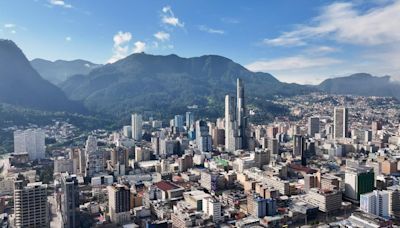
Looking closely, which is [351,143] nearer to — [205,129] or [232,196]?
[205,129]

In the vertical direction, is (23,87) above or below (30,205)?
above

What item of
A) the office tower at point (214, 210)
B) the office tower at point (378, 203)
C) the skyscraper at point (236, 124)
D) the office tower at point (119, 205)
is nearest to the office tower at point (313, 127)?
the skyscraper at point (236, 124)

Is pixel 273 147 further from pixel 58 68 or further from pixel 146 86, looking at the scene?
pixel 58 68

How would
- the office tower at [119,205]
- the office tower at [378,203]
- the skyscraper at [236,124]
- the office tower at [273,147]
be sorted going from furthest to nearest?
the skyscraper at [236,124]
the office tower at [273,147]
the office tower at [378,203]
the office tower at [119,205]

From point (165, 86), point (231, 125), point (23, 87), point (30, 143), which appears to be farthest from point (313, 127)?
point (165, 86)

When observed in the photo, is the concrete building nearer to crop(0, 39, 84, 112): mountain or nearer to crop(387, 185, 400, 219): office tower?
crop(387, 185, 400, 219): office tower

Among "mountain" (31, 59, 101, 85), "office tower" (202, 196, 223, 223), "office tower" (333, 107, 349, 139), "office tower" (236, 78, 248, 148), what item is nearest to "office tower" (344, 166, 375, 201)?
"office tower" (202, 196, 223, 223)

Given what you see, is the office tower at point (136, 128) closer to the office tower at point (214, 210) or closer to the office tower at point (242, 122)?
the office tower at point (242, 122)
